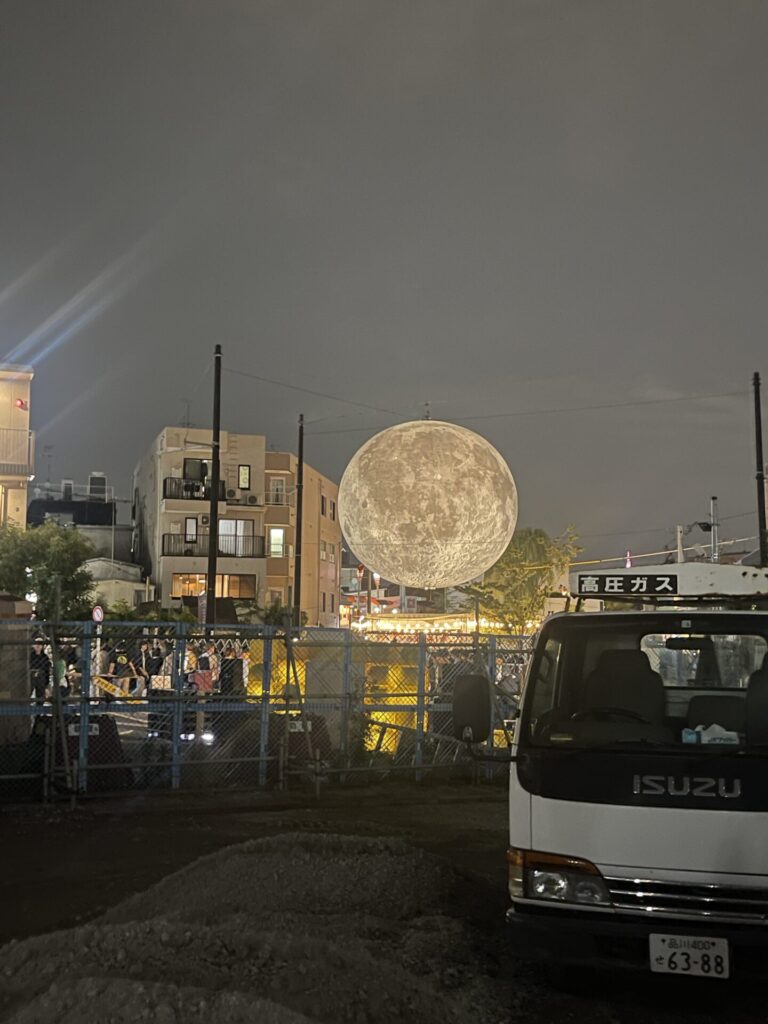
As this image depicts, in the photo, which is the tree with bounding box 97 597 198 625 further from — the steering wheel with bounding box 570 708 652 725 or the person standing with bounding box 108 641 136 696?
the steering wheel with bounding box 570 708 652 725

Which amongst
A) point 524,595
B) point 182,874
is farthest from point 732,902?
point 524,595

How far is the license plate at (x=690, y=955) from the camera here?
4859mm

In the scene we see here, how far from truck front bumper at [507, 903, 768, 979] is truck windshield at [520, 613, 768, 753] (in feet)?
2.87

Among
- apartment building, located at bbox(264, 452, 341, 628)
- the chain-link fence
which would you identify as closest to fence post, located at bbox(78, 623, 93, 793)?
the chain-link fence

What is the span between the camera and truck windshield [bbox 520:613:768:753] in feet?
18.1

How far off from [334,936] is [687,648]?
280 centimetres

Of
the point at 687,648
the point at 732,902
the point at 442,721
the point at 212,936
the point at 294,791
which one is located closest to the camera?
the point at 732,902

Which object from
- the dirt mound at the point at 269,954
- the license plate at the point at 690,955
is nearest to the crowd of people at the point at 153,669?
the dirt mound at the point at 269,954

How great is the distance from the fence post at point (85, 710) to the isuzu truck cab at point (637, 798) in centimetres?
693

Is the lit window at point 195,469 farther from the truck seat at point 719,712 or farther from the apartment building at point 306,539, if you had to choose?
the truck seat at point 719,712

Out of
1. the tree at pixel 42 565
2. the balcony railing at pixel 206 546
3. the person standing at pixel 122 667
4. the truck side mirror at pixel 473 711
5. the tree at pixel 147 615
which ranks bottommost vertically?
the person standing at pixel 122 667

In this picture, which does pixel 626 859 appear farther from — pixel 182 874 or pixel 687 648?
pixel 182 874

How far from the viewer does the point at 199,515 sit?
1906 inches

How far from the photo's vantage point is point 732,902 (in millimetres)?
4914
